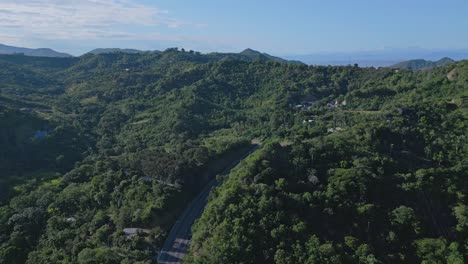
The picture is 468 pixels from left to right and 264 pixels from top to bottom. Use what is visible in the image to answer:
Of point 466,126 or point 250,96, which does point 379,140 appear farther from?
point 250,96

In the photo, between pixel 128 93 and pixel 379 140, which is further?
pixel 128 93

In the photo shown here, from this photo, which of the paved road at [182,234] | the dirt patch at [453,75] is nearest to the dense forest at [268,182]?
the dirt patch at [453,75]

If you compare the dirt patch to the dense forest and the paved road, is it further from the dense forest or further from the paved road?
the paved road

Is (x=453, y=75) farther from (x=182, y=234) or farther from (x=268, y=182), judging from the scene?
(x=182, y=234)

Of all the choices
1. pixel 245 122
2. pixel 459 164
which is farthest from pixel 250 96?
pixel 459 164

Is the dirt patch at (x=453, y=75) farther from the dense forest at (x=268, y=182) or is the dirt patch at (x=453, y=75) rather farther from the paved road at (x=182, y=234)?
the paved road at (x=182, y=234)

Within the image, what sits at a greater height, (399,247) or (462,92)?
(462,92)

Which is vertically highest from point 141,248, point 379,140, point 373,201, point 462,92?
point 462,92

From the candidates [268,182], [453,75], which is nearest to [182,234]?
[268,182]
